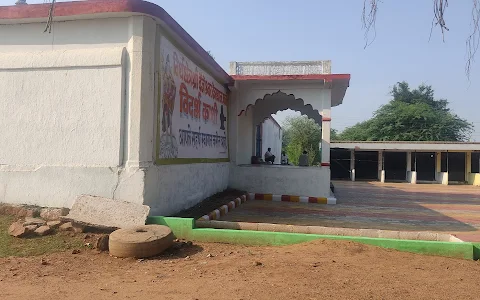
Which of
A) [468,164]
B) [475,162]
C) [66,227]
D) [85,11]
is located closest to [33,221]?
[66,227]

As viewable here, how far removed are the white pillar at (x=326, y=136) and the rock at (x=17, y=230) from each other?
8.07 meters

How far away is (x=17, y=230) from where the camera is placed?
5.55 meters

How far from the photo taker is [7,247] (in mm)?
5234

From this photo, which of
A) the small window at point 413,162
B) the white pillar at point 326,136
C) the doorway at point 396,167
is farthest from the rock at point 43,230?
the small window at point 413,162

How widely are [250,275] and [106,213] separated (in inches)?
113

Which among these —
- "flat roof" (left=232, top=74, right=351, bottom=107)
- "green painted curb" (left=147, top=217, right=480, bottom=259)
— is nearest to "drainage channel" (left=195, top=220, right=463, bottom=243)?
"green painted curb" (left=147, top=217, right=480, bottom=259)

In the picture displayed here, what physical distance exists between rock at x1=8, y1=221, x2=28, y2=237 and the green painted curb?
1798 mm

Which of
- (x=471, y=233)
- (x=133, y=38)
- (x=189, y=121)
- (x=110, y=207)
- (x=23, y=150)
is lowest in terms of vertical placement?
(x=471, y=233)

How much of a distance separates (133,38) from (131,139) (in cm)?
172

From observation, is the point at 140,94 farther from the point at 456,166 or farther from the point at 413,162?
the point at 456,166

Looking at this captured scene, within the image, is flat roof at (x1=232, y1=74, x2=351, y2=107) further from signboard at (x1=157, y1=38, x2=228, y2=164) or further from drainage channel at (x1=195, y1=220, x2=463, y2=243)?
drainage channel at (x1=195, y1=220, x2=463, y2=243)

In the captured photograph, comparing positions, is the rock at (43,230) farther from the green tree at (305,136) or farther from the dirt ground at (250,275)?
the green tree at (305,136)

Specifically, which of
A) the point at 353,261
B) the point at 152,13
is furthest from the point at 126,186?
the point at 353,261

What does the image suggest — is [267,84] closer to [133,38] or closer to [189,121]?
[189,121]
